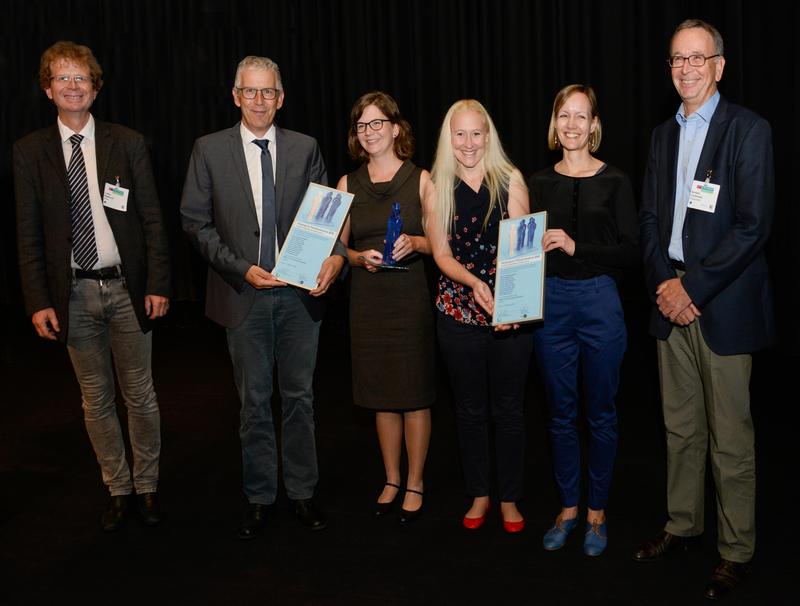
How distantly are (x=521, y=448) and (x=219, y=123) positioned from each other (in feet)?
20.2

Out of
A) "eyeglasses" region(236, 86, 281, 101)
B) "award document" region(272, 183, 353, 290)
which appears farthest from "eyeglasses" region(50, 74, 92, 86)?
"award document" region(272, 183, 353, 290)

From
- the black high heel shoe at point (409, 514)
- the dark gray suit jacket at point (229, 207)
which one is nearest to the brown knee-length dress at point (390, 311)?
the dark gray suit jacket at point (229, 207)

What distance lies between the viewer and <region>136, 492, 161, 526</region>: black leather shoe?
3213mm

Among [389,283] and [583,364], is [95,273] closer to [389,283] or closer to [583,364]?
[389,283]

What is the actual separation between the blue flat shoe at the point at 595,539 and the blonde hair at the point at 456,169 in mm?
1141

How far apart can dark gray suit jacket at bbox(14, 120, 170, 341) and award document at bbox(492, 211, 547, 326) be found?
135 centimetres

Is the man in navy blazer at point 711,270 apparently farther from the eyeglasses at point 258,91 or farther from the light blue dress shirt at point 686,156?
the eyeglasses at point 258,91

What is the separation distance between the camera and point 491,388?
9.65ft

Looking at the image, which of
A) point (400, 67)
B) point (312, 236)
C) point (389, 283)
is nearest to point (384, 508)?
point (389, 283)

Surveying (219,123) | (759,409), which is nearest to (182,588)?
(759,409)

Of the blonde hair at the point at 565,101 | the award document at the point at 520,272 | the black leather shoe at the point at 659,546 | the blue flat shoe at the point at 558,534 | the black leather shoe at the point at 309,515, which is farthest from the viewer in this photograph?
the black leather shoe at the point at 309,515

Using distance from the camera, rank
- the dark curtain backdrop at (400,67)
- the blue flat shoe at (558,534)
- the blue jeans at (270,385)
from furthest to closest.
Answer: the dark curtain backdrop at (400,67) < the blue jeans at (270,385) < the blue flat shoe at (558,534)

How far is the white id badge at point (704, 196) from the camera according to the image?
2.44 meters

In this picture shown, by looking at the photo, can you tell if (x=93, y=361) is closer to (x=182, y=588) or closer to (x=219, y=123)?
(x=182, y=588)
